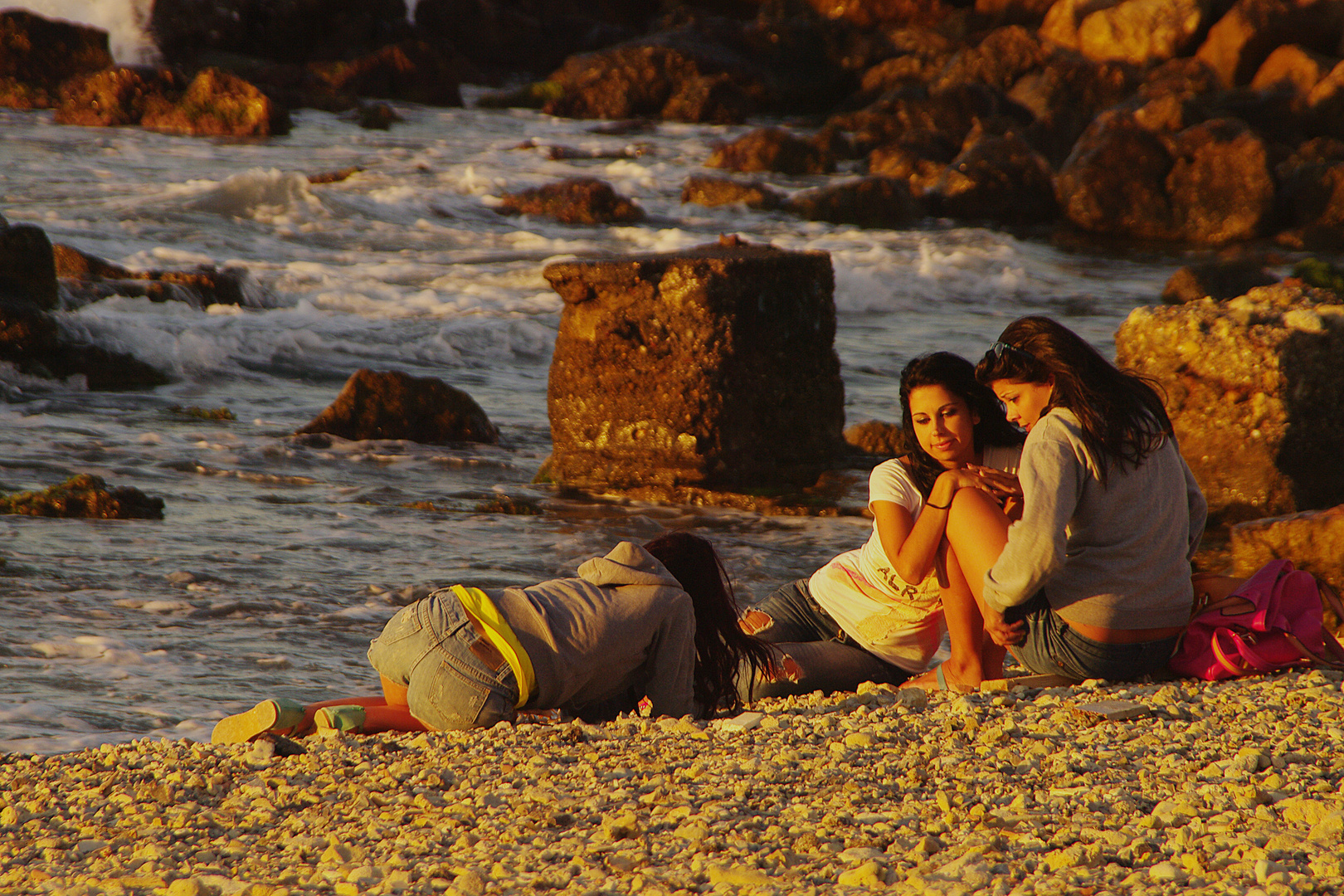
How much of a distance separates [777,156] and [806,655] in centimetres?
1965

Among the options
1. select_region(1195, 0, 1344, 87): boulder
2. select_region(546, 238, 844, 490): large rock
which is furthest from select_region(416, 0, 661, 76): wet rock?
select_region(546, 238, 844, 490): large rock

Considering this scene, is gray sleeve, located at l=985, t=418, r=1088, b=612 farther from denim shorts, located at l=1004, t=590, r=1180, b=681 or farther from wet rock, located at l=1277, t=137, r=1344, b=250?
wet rock, located at l=1277, t=137, r=1344, b=250

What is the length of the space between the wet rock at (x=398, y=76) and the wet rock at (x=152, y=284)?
17504 mm

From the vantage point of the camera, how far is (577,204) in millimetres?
19094

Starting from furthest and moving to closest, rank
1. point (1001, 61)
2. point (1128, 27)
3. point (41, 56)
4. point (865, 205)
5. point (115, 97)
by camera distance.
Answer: point (1128, 27), point (1001, 61), point (41, 56), point (115, 97), point (865, 205)

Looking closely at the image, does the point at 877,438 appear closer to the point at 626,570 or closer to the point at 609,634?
the point at 626,570

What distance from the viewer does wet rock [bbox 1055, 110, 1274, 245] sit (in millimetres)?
18422

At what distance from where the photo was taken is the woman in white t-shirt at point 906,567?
13.2 feet

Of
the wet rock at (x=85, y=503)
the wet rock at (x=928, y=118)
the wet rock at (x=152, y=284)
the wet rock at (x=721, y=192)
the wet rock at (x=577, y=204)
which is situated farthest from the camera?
the wet rock at (x=928, y=118)

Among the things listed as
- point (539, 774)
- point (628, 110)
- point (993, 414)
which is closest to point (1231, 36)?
point (628, 110)

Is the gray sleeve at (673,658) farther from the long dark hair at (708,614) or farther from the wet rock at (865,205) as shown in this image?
the wet rock at (865,205)

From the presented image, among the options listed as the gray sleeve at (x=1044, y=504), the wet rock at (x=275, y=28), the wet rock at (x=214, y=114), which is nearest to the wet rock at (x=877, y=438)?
the gray sleeve at (x=1044, y=504)

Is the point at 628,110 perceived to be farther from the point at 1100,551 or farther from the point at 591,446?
the point at 1100,551

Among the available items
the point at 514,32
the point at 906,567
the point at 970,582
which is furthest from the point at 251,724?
the point at 514,32
